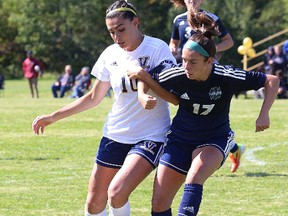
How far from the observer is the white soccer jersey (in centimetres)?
595

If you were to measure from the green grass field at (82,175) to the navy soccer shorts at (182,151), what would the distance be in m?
1.76

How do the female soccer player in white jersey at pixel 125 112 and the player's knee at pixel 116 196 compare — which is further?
the female soccer player in white jersey at pixel 125 112

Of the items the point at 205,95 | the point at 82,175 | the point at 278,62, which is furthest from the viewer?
the point at 278,62

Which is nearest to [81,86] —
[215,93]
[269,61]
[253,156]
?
[269,61]

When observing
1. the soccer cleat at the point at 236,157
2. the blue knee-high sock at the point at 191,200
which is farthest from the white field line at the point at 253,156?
the blue knee-high sock at the point at 191,200

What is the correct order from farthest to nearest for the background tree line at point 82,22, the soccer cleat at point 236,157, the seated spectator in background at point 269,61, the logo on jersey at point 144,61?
1. the background tree line at point 82,22
2. the seated spectator in background at point 269,61
3. the soccer cleat at point 236,157
4. the logo on jersey at point 144,61

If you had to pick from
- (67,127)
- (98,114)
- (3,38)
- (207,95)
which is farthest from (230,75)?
(3,38)

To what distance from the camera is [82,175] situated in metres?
9.82

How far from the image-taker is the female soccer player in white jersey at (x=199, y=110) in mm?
5652

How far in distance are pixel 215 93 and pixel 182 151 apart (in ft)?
1.53

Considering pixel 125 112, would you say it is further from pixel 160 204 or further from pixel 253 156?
pixel 253 156

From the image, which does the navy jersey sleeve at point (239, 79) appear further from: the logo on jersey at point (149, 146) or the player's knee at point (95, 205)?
the player's knee at point (95, 205)

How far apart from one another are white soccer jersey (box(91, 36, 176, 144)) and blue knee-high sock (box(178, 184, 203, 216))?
0.56 metres

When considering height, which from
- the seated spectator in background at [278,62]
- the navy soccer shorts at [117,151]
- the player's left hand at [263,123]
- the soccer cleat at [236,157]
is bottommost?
the seated spectator in background at [278,62]
